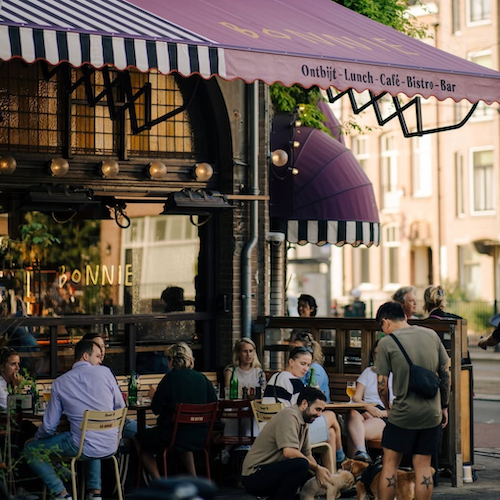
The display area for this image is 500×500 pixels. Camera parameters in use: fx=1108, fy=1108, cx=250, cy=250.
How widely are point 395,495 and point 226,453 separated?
2.41 metres

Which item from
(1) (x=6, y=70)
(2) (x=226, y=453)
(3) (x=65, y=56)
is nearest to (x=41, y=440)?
(2) (x=226, y=453)

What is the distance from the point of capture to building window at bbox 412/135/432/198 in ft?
126

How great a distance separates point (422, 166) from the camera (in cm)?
3903

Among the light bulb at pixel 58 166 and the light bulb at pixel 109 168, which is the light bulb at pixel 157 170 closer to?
the light bulb at pixel 109 168

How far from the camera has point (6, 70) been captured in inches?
456

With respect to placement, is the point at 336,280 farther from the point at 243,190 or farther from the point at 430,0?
the point at 243,190

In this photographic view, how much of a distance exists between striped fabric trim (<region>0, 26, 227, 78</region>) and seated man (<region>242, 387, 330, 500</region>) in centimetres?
261

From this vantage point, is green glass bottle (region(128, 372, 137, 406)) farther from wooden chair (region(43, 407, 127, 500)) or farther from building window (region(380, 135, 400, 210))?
building window (region(380, 135, 400, 210))

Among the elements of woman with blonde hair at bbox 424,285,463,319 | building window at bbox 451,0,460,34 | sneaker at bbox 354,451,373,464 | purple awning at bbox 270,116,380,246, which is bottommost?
sneaker at bbox 354,451,373,464

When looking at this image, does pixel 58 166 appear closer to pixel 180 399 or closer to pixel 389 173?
pixel 180 399

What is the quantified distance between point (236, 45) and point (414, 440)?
332 centimetres

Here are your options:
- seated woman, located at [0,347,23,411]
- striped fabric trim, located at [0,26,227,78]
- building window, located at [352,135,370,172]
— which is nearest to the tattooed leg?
striped fabric trim, located at [0,26,227,78]

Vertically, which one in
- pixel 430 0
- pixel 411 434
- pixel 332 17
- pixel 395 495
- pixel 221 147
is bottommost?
pixel 395 495

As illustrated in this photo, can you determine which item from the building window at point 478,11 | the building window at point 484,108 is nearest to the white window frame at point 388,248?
the building window at point 484,108
